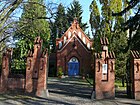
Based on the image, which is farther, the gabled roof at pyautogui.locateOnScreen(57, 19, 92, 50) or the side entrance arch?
the gabled roof at pyautogui.locateOnScreen(57, 19, 92, 50)

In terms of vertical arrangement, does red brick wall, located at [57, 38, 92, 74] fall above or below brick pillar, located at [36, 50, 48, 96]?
above

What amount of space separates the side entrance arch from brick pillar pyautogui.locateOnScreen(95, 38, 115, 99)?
87.4 ft

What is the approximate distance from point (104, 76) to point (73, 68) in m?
26.7

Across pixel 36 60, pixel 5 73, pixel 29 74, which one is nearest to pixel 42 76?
pixel 29 74

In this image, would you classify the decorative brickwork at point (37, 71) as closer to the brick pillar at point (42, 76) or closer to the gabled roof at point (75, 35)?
the brick pillar at point (42, 76)

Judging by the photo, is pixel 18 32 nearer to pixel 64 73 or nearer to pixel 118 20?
pixel 118 20

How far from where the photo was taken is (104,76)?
53.4 ft

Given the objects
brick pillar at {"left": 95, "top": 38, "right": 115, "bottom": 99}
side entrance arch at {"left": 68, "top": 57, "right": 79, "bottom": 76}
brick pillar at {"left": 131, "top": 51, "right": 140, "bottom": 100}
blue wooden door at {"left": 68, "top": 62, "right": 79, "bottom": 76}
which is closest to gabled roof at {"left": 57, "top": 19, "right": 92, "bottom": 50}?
side entrance arch at {"left": 68, "top": 57, "right": 79, "bottom": 76}

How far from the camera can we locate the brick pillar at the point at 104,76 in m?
16.0

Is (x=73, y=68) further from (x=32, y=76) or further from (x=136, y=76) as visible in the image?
(x=136, y=76)

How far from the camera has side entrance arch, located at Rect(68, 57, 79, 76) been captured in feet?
141

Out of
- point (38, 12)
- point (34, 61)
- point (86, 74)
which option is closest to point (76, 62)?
point (86, 74)

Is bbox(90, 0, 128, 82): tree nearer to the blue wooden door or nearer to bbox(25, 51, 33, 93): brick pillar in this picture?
the blue wooden door

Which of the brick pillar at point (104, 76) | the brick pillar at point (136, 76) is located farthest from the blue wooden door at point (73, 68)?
the brick pillar at point (136, 76)
